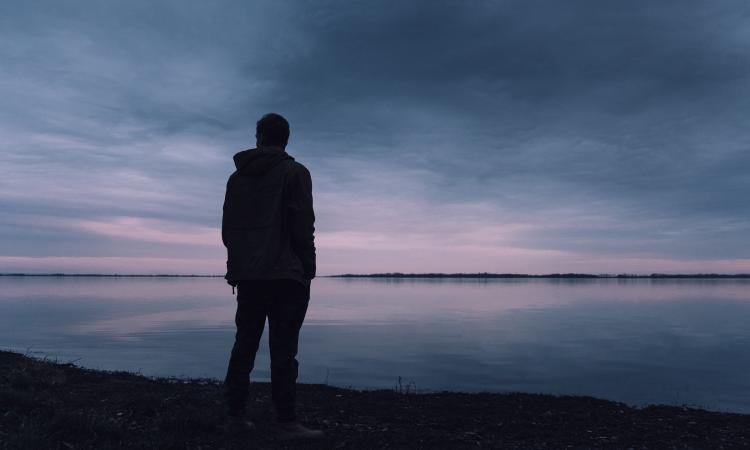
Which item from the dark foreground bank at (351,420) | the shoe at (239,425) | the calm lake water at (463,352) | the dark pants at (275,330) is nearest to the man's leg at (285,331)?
the dark pants at (275,330)

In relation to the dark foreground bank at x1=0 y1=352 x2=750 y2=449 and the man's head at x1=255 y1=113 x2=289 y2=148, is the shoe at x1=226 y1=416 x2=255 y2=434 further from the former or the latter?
the man's head at x1=255 y1=113 x2=289 y2=148

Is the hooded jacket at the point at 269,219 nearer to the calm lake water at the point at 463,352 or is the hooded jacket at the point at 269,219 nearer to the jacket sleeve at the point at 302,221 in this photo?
the jacket sleeve at the point at 302,221

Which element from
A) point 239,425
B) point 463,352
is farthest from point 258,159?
point 463,352

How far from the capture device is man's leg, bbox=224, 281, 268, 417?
19.1 feet

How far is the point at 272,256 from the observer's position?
5645 millimetres

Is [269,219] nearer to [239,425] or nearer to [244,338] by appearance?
[244,338]

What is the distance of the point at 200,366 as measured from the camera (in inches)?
736

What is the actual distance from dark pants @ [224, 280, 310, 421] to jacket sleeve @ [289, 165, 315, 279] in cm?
29

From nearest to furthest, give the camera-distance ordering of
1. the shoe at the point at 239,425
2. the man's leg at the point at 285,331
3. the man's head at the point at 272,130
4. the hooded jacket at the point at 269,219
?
the hooded jacket at the point at 269,219 → the man's leg at the point at 285,331 → the shoe at the point at 239,425 → the man's head at the point at 272,130

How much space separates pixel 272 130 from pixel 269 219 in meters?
1.12

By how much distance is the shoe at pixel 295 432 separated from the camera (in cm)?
582

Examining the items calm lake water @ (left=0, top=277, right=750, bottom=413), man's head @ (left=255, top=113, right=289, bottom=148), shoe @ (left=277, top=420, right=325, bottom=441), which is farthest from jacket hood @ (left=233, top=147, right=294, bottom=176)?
calm lake water @ (left=0, top=277, right=750, bottom=413)

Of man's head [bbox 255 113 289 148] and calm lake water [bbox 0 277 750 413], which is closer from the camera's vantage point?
man's head [bbox 255 113 289 148]

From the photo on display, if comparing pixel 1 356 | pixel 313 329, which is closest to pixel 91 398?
pixel 1 356
